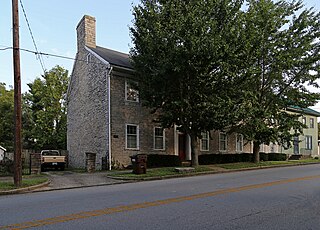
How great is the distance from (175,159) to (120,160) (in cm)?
398

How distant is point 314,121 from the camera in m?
45.5

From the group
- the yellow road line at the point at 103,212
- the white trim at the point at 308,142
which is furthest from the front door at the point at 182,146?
the white trim at the point at 308,142

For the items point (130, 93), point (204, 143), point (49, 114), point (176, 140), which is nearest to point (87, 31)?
point (130, 93)

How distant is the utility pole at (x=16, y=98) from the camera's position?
1272 centimetres

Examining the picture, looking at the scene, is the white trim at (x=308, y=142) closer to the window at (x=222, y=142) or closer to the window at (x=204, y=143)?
the window at (x=222, y=142)

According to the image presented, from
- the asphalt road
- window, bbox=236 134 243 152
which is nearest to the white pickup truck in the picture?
the asphalt road

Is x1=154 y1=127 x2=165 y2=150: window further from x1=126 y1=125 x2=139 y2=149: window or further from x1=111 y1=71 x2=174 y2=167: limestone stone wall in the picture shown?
x1=126 y1=125 x2=139 y2=149: window

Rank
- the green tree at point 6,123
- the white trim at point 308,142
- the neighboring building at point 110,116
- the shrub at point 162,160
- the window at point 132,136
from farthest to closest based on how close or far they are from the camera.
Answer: the white trim at point 308,142, the green tree at point 6,123, the window at point 132,136, the shrub at point 162,160, the neighboring building at point 110,116

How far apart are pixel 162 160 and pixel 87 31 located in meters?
11.3

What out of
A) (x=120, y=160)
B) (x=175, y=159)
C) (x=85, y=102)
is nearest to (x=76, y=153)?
(x=85, y=102)

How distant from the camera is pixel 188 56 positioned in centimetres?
1688

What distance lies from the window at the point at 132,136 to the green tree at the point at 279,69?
6901 millimetres

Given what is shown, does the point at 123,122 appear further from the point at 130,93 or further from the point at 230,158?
the point at 230,158

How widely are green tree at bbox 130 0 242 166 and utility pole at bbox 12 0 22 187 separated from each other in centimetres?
689
